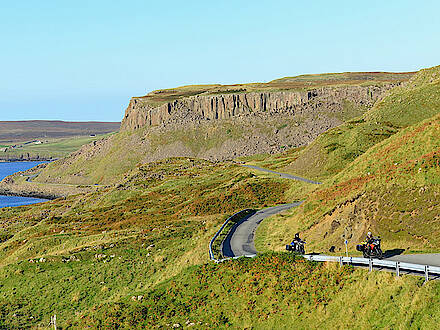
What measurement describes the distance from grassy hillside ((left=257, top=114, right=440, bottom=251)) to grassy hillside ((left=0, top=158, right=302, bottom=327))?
29.6 ft

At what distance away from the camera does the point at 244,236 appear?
46.6 m

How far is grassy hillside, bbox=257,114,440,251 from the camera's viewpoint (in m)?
33.0

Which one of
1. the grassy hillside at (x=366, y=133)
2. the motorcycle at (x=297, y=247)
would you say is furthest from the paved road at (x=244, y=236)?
the grassy hillside at (x=366, y=133)

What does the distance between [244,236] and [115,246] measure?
1506cm

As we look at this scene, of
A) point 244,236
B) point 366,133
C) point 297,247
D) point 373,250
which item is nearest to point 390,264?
point 373,250

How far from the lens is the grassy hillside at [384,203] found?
1298 inches

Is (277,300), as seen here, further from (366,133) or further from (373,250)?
(366,133)

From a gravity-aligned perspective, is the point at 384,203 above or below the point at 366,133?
below

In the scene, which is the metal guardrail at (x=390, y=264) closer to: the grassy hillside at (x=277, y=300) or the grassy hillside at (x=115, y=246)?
the grassy hillside at (x=277, y=300)

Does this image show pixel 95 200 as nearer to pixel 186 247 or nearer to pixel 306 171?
pixel 306 171

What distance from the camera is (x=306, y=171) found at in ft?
292

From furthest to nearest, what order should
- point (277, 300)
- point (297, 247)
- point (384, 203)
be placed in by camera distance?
point (384, 203) < point (297, 247) < point (277, 300)

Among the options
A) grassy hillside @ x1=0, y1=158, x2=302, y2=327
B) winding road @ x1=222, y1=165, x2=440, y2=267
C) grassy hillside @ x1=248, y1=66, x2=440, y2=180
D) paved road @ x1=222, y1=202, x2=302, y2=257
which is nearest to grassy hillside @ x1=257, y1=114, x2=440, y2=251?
paved road @ x1=222, y1=202, x2=302, y2=257

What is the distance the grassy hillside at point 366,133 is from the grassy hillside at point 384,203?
33.0 m
